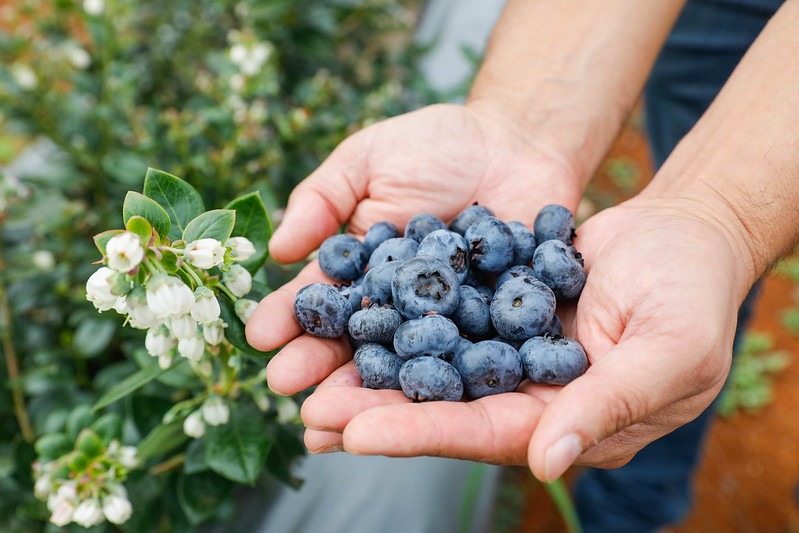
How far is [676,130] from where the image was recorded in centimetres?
216

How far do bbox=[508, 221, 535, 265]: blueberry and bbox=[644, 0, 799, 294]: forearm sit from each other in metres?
0.29

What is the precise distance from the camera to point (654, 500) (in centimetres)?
232

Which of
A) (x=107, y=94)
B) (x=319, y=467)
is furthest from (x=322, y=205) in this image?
(x=107, y=94)

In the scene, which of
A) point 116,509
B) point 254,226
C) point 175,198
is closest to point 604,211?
point 254,226

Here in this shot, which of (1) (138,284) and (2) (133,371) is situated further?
(2) (133,371)

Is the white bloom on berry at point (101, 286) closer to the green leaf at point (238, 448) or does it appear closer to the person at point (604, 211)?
the person at point (604, 211)

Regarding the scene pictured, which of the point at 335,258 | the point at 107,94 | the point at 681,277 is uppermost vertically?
the point at 681,277

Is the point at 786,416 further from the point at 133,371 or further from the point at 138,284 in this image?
the point at 138,284

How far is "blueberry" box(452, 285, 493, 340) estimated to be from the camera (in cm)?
119

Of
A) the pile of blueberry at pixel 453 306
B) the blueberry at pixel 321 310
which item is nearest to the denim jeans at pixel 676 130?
the pile of blueberry at pixel 453 306

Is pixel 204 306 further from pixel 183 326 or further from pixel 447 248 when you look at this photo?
pixel 447 248

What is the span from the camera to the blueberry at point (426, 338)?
107cm

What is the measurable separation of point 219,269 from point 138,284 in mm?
167

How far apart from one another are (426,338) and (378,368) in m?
0.09
